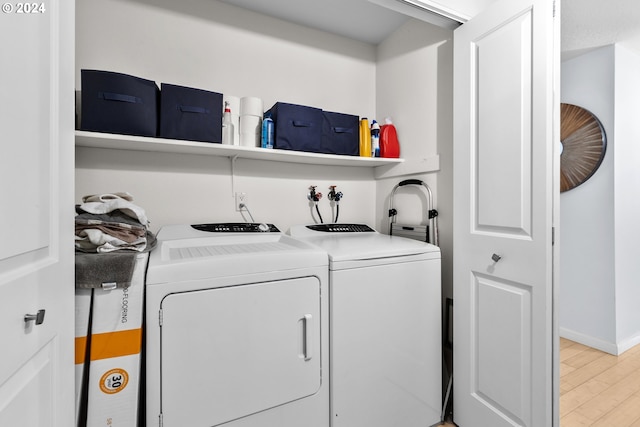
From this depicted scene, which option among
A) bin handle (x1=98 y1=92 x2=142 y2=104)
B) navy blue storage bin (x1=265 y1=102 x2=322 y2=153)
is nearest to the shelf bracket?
navy blue storage bin (x1=265 y1=102 x2=322 y2=153)

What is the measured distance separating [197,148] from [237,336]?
1.11 metres

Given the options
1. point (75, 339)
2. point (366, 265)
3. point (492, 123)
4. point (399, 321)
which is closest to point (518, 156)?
point (492, 123)

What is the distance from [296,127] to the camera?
1.96 m

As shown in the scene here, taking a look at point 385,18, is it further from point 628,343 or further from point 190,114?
point 628,343

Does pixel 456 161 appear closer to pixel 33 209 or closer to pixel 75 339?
pixel 33 209

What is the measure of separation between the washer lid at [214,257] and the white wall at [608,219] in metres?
2.56

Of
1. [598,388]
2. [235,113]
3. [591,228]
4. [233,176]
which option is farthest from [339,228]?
[591,228]

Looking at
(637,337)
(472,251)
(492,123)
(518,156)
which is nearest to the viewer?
(518,156)

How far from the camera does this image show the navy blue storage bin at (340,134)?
6.95 ft

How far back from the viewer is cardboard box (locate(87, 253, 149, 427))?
1027 mm

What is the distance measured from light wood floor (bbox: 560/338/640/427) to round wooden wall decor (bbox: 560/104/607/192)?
1501 mm

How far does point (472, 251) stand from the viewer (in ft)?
5.37

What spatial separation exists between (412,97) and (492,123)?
805 millimetres

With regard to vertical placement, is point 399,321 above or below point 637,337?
above
